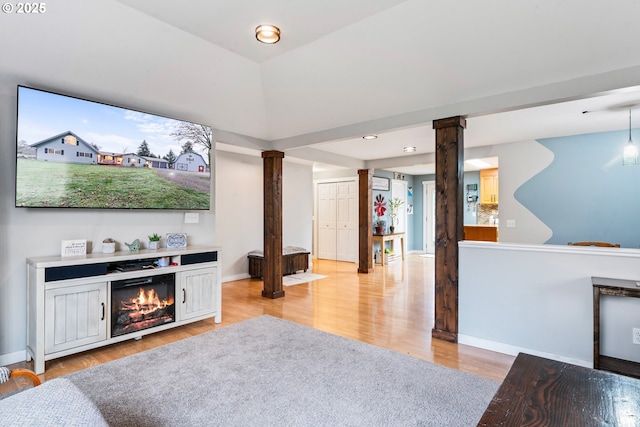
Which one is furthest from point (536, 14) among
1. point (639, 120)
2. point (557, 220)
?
point (557, 220)

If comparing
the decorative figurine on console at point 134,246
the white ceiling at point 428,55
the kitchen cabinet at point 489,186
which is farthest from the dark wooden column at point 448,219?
the kitchen cabinet at point 489,186

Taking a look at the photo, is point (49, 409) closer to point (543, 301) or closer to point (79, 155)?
point (79, 155)

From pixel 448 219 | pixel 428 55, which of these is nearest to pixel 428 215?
pixel 448 219

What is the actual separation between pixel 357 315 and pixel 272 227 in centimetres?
177

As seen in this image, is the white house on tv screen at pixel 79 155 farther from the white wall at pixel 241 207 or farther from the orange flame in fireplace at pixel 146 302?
the white wall at pixel 241 207

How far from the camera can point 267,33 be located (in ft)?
9.06

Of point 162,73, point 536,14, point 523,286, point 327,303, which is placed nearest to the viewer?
point 536,14


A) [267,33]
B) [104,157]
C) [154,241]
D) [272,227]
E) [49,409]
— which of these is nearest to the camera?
[49,409]

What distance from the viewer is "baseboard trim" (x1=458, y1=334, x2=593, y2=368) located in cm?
272

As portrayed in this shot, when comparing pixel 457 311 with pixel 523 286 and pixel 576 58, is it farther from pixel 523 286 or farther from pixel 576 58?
pixel 576 58

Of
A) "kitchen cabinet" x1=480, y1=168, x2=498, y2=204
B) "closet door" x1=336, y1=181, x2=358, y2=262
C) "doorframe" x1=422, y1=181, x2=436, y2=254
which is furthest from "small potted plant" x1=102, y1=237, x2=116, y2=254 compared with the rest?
"doorframe" x1=422, y1=181, x2=436, y2=254

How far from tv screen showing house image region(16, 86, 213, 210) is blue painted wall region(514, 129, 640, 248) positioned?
4.84 m

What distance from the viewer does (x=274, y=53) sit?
3199 mm

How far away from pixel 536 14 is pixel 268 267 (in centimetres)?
409
